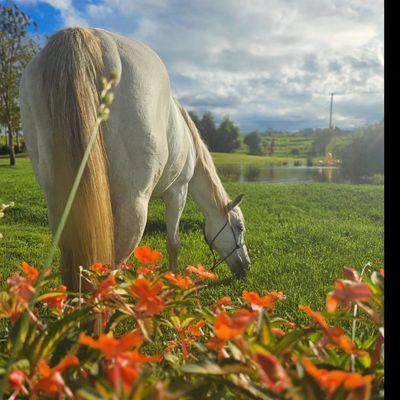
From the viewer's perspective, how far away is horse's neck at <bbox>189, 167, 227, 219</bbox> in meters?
3.89

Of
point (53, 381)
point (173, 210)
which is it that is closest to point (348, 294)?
point (53, 381)

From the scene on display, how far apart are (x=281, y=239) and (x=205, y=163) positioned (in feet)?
6.91

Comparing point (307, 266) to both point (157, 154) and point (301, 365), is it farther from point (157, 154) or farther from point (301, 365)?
point (301, 365)

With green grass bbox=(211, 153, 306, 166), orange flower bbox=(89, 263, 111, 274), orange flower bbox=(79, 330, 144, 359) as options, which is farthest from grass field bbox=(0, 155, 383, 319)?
green grass bbox=(211, 153, 306, 166)

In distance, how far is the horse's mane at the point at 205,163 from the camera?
3494mm

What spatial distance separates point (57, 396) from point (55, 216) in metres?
1.43

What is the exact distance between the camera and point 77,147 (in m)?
1.78

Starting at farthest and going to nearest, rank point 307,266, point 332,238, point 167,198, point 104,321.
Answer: point 332,238, point 307,266, point 167,198, point 104,321

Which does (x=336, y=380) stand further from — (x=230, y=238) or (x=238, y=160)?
(x=238, y=160)

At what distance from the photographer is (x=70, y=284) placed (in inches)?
66.9

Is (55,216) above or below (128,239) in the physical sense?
above

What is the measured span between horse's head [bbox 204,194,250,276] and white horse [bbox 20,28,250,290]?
1.60m

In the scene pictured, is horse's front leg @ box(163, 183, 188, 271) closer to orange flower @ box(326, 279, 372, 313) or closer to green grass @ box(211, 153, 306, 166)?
orange flower @ box(326, 279, 372, 313)

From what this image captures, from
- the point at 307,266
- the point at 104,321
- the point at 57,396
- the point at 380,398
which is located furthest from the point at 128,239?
the point at 307,266
